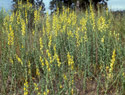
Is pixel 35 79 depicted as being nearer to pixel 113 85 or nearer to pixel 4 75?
pixel 4 75

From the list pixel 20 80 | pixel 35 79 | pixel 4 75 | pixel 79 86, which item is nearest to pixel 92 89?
pixel 79 86

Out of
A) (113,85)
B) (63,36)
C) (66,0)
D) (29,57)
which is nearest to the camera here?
(113,85)

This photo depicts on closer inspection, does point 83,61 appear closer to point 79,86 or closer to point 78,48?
point 78,48

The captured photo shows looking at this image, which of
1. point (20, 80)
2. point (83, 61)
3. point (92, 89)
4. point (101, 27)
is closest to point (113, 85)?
Answer: point (92, 89)

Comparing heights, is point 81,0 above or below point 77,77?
above

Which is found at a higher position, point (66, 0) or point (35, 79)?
point (66, 0)

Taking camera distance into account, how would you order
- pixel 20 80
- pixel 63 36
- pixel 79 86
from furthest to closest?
pixel 63 36
pixel 20 80
pixel 79 86

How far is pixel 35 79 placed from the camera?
275 cm

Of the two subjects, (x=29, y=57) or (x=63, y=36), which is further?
(x=63, y=36)

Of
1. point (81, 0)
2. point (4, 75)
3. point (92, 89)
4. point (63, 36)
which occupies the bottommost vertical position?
point (92, 89)

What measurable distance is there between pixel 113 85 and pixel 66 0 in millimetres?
16754

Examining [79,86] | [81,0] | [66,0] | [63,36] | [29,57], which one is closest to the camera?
[79,86]

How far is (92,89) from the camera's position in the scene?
2.39m

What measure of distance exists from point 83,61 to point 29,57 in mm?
950
